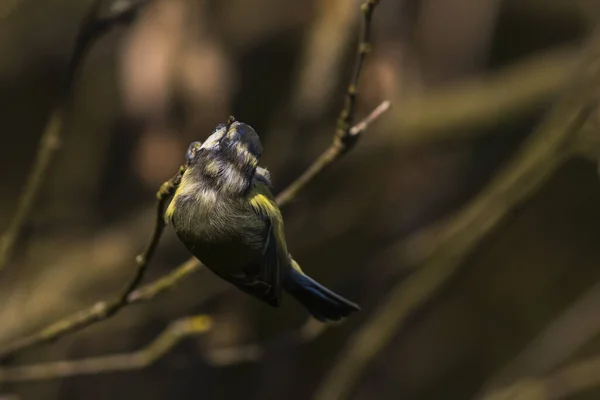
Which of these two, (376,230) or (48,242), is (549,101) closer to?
(376,230)

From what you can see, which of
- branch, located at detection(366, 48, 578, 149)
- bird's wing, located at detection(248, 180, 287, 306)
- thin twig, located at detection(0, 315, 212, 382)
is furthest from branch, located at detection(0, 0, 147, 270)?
branch, located at detection(366, 48, 578, 149)

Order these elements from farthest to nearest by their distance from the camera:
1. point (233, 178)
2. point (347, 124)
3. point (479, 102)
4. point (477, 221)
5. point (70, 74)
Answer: point (479, 102), point (477, 221), point (70, 74), point (347, 124), point (233, 178)

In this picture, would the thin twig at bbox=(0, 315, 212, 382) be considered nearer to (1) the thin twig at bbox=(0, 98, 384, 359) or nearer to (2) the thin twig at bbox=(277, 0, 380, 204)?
(1) the thin twig at bbox=(0, 98, 384, 359)

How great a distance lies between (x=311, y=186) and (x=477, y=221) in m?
0.36

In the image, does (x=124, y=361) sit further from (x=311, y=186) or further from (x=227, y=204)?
(x=227, y=204)

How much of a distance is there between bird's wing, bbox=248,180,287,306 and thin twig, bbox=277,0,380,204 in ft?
0.26

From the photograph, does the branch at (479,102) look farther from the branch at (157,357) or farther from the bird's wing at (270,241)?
the bird's wing at (270,241)

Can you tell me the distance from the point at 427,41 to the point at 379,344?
57 centimetres

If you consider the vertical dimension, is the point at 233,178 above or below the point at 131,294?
above

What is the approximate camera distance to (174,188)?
0.35 m

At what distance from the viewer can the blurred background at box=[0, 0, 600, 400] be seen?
972 millimetres

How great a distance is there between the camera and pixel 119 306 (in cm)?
55

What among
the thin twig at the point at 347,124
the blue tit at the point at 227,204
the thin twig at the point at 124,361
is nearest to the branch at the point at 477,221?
the thin twig at the point at 124,361

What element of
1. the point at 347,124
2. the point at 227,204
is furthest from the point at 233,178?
the point at 347,124
